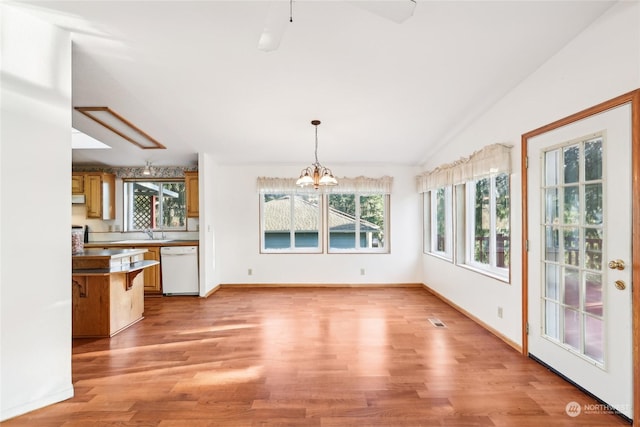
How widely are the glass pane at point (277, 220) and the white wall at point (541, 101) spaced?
2.94m

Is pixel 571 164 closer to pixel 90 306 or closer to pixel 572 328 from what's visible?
pixel 572 328

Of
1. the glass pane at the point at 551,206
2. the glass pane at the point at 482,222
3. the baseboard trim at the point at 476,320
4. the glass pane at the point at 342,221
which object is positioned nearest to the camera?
the glass pane at the point at 551,206

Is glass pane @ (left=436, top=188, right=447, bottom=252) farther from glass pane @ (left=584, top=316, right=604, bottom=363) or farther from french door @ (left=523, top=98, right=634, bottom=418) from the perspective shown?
glass pane @ (left=584, top=316, right=604, bottom=363)

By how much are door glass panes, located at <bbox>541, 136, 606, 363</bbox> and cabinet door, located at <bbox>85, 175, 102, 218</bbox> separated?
21.7 feet

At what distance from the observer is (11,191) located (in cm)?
195

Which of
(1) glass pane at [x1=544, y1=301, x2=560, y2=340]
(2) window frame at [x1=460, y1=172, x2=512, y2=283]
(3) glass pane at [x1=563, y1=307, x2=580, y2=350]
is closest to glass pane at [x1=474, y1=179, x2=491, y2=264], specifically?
(2) window frame at [x1=460, y1=172, x2=512, y2=283]

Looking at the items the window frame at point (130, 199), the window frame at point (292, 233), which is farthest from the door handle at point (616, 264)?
the window frame at point (130, 199)

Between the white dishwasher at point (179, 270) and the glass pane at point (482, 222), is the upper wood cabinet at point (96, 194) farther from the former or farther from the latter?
the glass pane at point (482, 222)

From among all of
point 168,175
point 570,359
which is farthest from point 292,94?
point 168,175

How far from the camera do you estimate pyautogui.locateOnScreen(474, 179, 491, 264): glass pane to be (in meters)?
3.90

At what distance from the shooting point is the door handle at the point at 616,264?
6.47 ft

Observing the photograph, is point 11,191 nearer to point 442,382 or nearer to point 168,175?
point 442,382

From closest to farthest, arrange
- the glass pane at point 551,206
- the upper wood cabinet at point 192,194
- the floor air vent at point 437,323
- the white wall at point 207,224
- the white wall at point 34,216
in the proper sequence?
the white wall at point 34,216 → the glass pane at point 551,206 → the floor air vent at point 437,323 → the white wall at point 207,224 → the upper wood cabinet at point 192,194

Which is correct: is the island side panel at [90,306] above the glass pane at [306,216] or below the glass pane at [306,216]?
below
